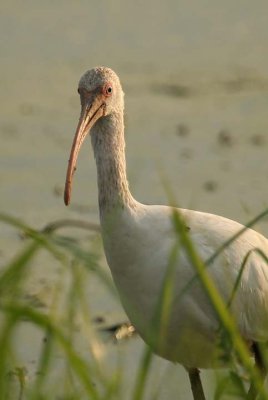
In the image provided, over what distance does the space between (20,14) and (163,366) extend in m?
5.26

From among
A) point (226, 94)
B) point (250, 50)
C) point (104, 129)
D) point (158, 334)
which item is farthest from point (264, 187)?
point (158, 334)

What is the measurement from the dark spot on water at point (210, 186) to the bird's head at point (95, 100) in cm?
311

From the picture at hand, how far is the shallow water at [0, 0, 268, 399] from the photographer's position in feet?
29.1

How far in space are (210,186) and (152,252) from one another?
3439mm

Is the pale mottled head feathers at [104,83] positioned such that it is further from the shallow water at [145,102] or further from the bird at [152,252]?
the shallow water at [145,102]

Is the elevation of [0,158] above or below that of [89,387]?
above

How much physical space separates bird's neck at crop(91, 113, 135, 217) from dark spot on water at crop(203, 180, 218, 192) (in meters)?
3.19

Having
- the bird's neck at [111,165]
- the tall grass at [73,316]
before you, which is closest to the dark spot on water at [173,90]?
the bird's neck at [111,165]

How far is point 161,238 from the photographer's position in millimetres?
5691

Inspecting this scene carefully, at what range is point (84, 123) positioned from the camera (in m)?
5.77

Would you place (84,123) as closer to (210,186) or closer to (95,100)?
(95,100)

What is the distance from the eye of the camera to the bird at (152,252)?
18.6ft

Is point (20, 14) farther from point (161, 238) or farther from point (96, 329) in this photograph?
point (161, 238)

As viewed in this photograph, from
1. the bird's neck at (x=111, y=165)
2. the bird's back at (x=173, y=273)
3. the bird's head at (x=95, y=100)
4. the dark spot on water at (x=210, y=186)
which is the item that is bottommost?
the bird's back at (x=173, y=273)
